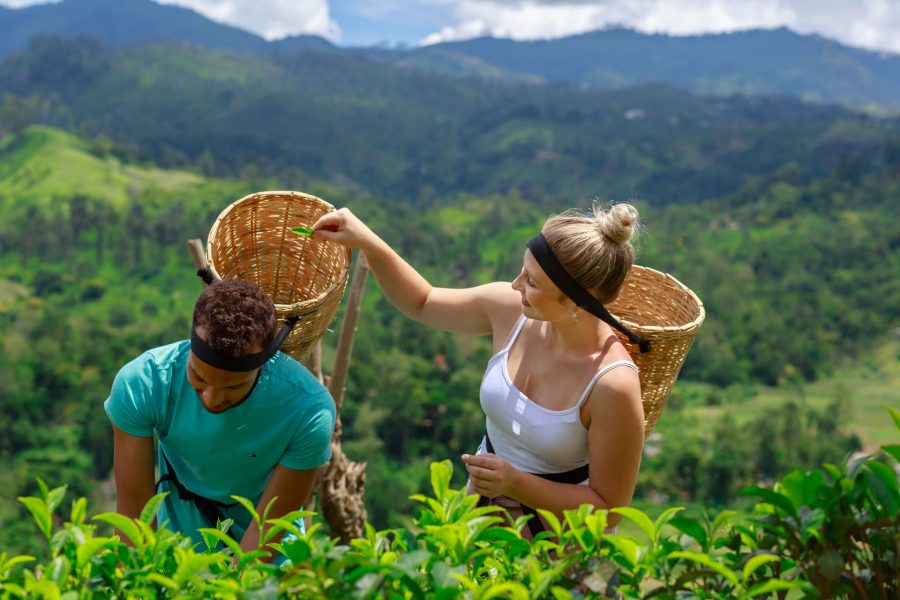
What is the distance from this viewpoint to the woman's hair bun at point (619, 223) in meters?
2.05

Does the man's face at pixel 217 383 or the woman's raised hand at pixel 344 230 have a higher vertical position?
the woman's raised hand at pixel 344 230

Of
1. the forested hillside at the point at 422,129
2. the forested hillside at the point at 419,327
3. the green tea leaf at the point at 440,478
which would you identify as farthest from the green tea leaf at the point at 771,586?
the forested hillside at the point at 422,129

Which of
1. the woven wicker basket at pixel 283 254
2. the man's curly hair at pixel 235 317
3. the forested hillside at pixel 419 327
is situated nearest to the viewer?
the man's curly hair at pixel 235 317

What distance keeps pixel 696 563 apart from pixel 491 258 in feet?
223

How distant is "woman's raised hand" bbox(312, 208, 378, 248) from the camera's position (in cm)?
244

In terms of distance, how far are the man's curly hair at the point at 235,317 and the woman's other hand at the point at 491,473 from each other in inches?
22.9

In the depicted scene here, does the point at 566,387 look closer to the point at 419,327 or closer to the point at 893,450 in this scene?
the point at 893,450

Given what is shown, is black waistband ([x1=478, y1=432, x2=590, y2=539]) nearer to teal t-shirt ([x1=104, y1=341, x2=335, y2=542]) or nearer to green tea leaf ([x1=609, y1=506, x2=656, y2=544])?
teal t-shirt ([x1=104, y1=341, x2=335, y2=542])

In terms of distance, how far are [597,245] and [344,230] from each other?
79 centimetres

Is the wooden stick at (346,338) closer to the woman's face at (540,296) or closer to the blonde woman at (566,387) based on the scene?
the blonde woman at (566,387)

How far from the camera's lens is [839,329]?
192 feet

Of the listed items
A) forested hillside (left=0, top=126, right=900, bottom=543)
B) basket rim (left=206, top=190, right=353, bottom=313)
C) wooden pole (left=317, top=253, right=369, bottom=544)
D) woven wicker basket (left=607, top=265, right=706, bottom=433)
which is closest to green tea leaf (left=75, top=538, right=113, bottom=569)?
basket rim (left=206, top=190, right=353, bottom=313)

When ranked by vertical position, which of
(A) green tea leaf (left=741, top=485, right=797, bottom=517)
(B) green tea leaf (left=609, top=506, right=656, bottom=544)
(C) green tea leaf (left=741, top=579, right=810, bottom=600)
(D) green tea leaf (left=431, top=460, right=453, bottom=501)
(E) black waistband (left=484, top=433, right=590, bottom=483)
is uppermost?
(A) green tea leaf (left=741, top=485, right=797, bottom=517)

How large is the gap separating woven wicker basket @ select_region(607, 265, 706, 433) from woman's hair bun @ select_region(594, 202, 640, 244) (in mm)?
333
